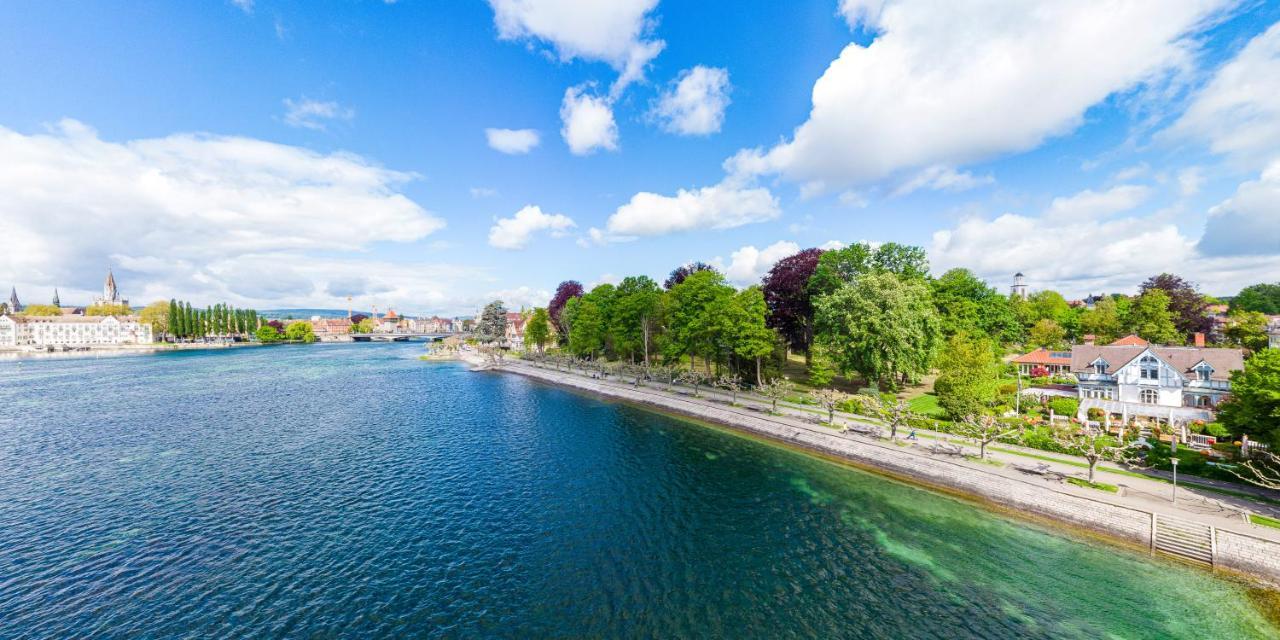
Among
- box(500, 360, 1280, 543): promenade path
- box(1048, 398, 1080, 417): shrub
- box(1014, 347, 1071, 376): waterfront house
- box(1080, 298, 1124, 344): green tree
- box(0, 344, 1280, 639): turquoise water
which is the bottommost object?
box(0, 344, 1280, 639): turquoise water

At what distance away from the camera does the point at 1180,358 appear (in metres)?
41.2

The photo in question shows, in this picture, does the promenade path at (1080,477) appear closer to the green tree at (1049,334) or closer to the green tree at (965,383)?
the green tree at (965,383)

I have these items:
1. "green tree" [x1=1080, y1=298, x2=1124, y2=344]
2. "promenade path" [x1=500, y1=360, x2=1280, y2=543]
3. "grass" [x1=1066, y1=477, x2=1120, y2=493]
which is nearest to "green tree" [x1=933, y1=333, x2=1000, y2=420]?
"promenade path" [x1=500, y1=360, x2=1280, y2=543]

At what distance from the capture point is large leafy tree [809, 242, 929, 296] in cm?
5800

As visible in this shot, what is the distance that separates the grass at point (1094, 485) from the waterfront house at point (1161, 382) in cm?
1841

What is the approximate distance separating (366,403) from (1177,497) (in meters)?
79.4

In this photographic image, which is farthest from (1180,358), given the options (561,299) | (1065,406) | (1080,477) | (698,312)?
(561,299)

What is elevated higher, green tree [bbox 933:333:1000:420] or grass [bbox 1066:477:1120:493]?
green tree [bbox 933:333:1000:420]

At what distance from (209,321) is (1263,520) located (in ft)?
844

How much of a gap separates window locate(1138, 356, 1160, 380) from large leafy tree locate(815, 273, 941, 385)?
54.4ft

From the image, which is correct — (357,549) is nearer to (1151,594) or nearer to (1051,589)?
(1051,589)

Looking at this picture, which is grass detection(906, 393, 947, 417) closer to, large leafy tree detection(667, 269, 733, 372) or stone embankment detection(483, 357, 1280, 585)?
stone embankment detection(483, 357, 1280, 585)

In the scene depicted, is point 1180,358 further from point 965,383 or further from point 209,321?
point 209,321

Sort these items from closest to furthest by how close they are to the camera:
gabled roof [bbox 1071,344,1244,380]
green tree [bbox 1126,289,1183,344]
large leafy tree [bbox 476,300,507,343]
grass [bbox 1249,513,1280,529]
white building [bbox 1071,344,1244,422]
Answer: grass [bbox 1249,513,1280,529]
white building [bbox 1071,344,1244,422]
gabled roof [bbox 1071,344,1244,380]
green tree [bbox 1126,289,1183,344]
large leafy tree [bbox 476,300,507,343]
